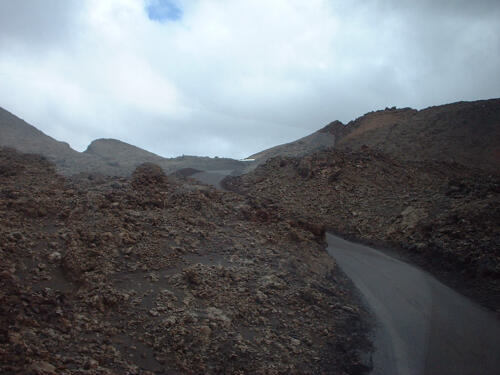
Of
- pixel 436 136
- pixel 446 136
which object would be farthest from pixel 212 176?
pixel 446 136

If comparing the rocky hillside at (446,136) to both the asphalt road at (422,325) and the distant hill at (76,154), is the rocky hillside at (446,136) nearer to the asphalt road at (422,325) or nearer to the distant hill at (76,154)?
the distant hill at (76,154)

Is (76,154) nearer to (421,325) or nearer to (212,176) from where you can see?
(212,176)

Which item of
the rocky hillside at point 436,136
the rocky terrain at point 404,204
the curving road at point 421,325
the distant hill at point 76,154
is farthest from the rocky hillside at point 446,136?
the curving road at point 421,325

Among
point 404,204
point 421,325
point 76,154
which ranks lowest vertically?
point 421,325

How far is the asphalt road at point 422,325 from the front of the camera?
618cm

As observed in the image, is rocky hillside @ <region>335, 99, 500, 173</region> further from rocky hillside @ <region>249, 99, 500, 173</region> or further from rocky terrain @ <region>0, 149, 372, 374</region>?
rocky terrain @ <region>0, 149, 372, 374</region>

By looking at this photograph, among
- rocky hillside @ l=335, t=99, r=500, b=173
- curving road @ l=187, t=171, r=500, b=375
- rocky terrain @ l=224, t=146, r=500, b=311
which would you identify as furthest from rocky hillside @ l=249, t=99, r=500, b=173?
curving road @ l=187, t=171, r=500, b=375

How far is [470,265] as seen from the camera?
10.1m

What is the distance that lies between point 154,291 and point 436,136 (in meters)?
23.2

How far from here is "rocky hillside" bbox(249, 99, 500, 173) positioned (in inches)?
884

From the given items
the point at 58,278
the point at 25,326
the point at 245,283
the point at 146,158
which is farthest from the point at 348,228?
the point at 146,158

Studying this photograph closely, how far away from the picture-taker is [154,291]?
20.8 feet

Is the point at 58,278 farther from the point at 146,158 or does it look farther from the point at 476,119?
the point at 146,158

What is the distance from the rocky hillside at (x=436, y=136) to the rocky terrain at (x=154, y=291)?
52.4 feet
